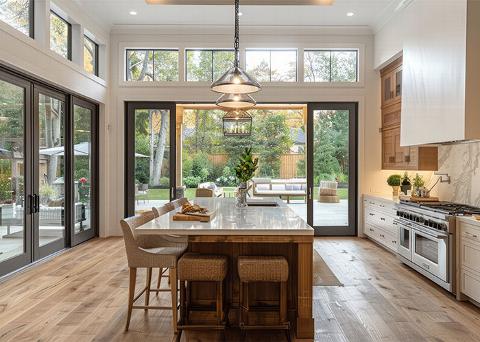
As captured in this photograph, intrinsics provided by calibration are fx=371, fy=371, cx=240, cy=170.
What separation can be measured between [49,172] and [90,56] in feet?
7.91

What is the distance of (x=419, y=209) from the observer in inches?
178

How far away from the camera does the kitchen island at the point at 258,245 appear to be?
8.62ft

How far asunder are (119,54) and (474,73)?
5.88 meters

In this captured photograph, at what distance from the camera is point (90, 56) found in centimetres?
664

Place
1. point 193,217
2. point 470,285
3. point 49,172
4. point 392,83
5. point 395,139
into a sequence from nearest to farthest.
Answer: point 193,217 → point 470,285 → point 49,172 → point 395,139 → point 392,83

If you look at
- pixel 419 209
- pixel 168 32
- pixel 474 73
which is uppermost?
pixel 168 32

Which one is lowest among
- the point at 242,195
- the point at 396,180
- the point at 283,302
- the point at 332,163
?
the point at 283,302

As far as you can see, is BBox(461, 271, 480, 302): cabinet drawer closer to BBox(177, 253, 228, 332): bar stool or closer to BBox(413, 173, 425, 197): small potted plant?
BBox(413, 173, 425, 197): small potted plant

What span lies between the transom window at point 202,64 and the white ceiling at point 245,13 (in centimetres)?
56

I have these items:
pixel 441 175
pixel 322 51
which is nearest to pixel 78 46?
pixel 322 51

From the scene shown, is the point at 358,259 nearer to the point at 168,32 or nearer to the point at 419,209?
the point at 419,209

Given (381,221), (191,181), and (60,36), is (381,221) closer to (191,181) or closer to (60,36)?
(60,36)

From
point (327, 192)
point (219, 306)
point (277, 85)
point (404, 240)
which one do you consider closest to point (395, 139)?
point (327, 192)

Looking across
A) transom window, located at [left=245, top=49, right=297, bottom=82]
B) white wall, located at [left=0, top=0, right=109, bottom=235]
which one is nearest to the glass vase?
white wall, located at [left=0, top=0, right=109, bottom=235]
